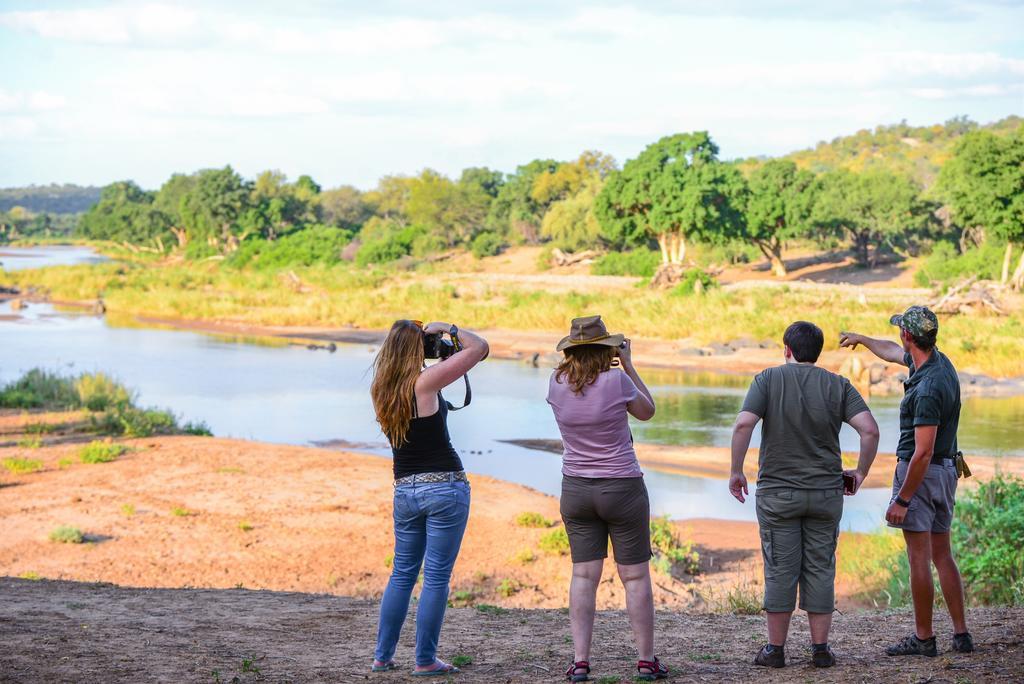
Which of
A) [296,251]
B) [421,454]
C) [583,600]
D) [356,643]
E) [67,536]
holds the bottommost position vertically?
[67,536]

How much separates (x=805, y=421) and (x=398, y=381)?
1.77 metres

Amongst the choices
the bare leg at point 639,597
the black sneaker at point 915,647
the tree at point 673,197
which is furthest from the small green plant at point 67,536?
the tree at point 673,197

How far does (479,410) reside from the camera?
2411 centimetres

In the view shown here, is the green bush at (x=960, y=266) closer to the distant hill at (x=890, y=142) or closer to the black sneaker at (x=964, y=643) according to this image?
the black sneaker at (x=964, y=643)

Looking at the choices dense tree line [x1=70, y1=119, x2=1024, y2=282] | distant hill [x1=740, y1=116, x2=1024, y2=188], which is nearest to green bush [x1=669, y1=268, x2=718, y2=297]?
dense tree line [x1=70, y1=119, x2=1024, y2=282]

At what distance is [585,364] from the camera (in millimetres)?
4895

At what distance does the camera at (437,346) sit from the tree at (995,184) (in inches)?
1285

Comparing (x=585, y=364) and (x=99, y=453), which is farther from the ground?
(x=585, y=364)

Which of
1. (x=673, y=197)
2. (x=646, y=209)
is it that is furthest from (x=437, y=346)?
(x=646, y=209)

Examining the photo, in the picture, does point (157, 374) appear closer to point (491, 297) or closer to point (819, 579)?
point (491, 297)

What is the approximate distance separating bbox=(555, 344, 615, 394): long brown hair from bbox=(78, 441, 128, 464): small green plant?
39.0 ft

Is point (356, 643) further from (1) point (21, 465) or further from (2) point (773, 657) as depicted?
(1) point (21, 465)

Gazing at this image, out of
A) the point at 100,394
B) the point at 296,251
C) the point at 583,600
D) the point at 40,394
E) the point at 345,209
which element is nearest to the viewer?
the point at 583,600

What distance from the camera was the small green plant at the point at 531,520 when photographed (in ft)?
40.2
